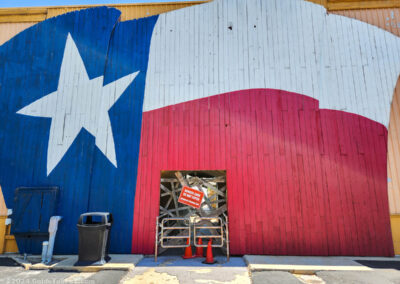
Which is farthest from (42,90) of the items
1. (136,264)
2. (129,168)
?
(136,264)

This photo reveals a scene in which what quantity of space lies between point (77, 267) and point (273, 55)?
8.04 m

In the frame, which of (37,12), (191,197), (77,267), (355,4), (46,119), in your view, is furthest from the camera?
(37,12)

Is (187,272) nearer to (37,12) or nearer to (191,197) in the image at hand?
(191,197)

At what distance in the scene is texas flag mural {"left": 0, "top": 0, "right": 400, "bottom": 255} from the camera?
684cm

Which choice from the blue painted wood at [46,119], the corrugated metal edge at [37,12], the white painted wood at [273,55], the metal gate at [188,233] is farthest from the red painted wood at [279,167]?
the corrugated metal edge at [37,12]

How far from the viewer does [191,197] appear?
6.86 meters

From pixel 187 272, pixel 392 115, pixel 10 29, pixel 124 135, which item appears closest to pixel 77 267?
pixel 187 272

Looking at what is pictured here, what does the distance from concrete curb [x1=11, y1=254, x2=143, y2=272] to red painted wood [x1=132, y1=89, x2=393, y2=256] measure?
0.72 metres

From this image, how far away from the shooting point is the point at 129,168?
7301 mm

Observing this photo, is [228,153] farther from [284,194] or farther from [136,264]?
[136,264]

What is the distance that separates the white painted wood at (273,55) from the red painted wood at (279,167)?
47 centimetres

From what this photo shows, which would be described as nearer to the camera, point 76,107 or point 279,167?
point 279,167

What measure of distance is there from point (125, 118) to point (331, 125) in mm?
6427

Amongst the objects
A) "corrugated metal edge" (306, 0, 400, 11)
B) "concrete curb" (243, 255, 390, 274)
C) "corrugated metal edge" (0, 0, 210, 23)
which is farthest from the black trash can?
"corrugated metal edge" (306, 0, 400, 11)
